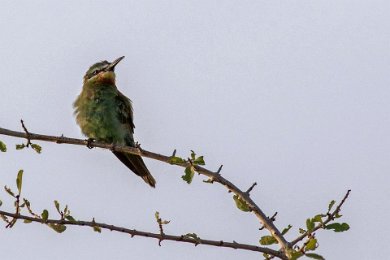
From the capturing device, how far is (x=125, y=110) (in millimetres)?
8711

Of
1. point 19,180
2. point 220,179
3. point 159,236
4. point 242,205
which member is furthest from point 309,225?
point 19,180

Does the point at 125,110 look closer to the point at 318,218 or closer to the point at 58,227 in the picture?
the point at 58,227

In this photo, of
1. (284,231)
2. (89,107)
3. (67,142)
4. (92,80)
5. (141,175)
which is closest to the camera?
(284,231)

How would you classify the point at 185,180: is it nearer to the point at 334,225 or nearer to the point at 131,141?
the point at 334,225

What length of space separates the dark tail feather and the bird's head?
1.48m

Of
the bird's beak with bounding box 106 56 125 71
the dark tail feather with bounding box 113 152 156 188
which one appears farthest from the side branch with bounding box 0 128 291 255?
the bird's beak with bounding box 106 56 125 71

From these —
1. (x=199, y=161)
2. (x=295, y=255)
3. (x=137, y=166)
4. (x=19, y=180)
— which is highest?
(x=137, y=166)

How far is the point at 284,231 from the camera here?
4293 millimetres

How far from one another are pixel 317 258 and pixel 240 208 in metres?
0.62

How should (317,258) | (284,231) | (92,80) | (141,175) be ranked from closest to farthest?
(317,258), (284,231), (141,175), (92,80)

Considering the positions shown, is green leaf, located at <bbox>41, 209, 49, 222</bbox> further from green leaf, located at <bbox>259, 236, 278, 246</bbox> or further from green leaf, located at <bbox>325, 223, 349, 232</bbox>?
green leaf, located at <bbox>325, 223, 349, 232</bbox>

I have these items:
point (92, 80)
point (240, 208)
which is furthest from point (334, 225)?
point (92, 80)

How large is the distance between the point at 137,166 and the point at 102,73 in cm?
187

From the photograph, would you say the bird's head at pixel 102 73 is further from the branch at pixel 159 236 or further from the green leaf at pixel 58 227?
the branch at pixel 159 236
